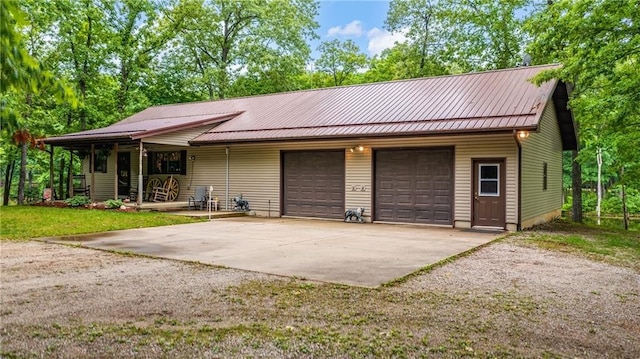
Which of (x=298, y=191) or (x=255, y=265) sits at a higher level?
(x=298, y=191)

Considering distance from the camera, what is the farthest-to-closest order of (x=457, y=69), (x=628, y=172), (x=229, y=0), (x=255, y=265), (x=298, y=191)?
(x=229, y=0) < (x=457, y=69) < (x=298, y=191) < (x=628, y=172) < (x=255, y=265)

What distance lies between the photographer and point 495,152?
37.8ft

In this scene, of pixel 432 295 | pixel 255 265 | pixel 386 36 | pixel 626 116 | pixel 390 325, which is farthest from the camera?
pixel 386 36

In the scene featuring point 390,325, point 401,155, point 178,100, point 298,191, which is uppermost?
point 178,100

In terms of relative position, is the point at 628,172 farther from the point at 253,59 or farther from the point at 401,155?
the point at 253,59

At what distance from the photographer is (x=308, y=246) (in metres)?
8.38

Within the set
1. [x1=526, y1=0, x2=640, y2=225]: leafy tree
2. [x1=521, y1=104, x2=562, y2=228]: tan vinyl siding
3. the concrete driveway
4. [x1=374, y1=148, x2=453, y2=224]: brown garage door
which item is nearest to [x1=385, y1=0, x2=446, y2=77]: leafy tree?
[x1=521, y1=104, x2=562, y2=228]: tan vinyl siding

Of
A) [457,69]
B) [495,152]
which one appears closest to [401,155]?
[495,152]

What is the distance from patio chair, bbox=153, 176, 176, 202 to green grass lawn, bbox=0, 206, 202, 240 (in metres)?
2.37

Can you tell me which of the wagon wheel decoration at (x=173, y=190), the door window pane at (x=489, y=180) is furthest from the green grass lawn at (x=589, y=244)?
the wagon wheel decoration at (x=173, y=190)

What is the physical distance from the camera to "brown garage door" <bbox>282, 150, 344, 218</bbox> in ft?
45.9

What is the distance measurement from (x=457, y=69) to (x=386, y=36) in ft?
26.9

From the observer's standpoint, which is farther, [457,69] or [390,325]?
[457,69]

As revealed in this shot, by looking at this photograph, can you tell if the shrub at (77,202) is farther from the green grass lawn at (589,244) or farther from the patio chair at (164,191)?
the green grass lawn at (589,244)
